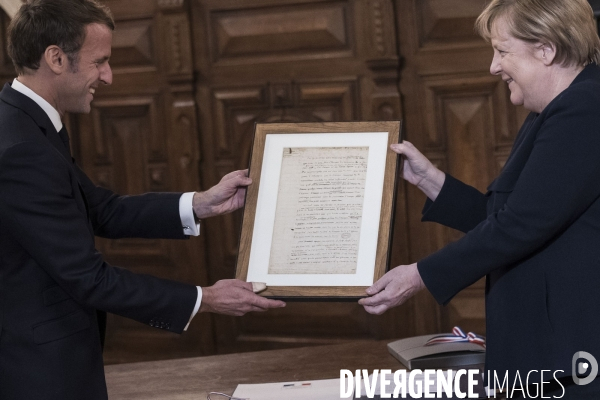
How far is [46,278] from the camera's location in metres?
2.23

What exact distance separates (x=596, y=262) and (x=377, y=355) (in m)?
0.88

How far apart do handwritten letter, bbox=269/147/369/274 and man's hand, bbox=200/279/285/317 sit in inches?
4.4

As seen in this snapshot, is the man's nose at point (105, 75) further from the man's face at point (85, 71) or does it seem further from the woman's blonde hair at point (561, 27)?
the woman's blonde hair at point (561, 27)

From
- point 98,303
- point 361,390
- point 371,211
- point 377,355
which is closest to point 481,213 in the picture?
point 371,211

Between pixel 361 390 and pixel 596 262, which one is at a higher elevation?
pixel 596 262

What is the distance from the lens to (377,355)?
2.63 meters

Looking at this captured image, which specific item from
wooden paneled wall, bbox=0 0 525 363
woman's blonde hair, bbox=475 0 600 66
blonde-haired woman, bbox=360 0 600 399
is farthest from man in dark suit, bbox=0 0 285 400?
wooden paneled wall, bbox=0 0 525 363

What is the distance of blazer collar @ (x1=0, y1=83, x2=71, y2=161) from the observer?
227 centimetres

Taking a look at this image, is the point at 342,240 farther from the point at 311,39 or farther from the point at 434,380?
the point at 311,39

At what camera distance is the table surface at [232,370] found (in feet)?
7.79

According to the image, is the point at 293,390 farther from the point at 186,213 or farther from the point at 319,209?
the point at 186,213

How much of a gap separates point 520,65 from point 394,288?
2.30 feet

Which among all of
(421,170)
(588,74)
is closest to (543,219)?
(588,74)

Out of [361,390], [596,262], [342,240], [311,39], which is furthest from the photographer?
[311,39]
